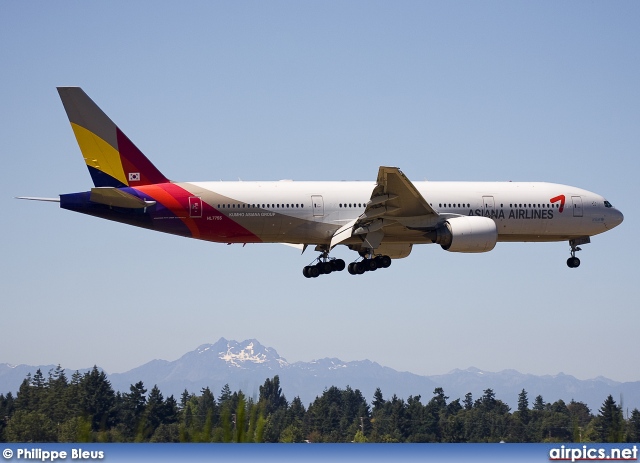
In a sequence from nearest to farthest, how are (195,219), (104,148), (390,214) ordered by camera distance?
(195,219)
(390,214)
(104,148)

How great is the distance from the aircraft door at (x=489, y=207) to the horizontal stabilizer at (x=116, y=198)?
16955mm

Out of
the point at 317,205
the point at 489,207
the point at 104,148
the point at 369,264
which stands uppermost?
the point at 104,148

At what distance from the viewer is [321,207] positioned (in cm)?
5425

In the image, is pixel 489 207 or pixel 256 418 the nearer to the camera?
pixel 256 418

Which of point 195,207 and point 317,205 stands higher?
point 317,205

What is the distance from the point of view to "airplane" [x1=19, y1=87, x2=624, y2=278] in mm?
52375

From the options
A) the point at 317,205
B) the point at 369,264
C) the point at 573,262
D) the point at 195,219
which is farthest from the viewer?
the point at 573,262

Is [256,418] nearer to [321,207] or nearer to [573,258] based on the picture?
[321,207]

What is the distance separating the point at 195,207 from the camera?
172 ft

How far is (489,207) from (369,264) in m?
6.89

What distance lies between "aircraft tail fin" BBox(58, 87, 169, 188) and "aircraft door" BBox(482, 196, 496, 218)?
54.0 feet

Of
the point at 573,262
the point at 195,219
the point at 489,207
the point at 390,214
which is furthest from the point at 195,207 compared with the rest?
the point at 573,262

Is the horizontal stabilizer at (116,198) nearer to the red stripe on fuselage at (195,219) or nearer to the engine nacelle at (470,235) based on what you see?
the red stripe on fuselage at (195,219)

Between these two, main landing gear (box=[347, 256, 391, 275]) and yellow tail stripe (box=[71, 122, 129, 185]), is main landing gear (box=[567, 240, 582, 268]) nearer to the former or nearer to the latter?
main landing gear (box=[347, 256, 391, 275])
